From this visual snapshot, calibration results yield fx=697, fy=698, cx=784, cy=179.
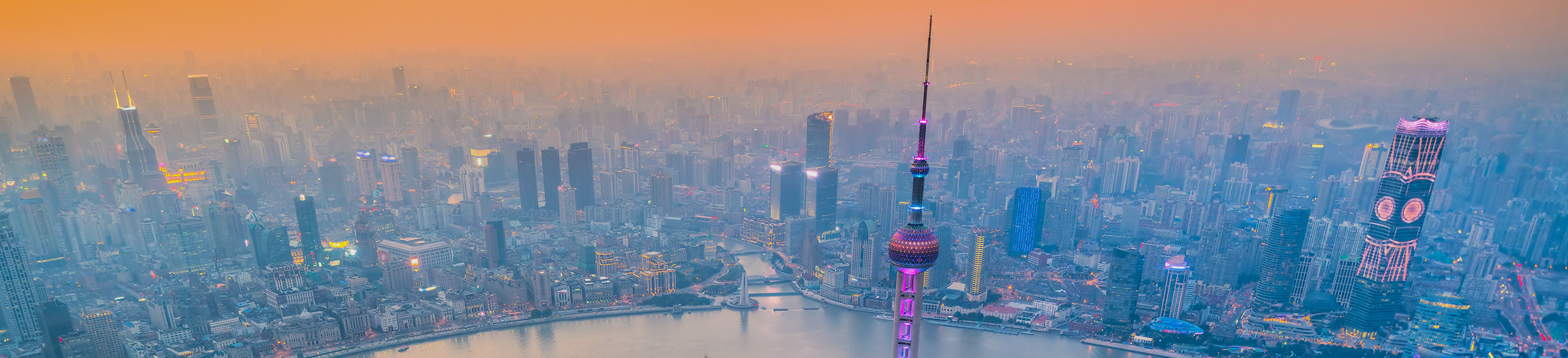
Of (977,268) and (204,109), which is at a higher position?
(204,109)

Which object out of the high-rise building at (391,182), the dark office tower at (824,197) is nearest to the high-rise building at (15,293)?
the high-rise building at (391,182)

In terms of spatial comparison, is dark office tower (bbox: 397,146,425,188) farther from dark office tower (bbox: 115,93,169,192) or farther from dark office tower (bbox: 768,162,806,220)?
dark office tower (bbox: 768,162,806,220)

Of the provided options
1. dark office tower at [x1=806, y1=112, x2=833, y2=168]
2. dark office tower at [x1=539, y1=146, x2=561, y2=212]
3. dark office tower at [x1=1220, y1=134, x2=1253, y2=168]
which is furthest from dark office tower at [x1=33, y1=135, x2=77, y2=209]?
dark office tower at [x1=1220, y1=134, x2=1253, y2=168]

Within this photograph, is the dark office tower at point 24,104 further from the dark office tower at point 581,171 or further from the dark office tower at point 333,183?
the dark office tower at point 581,171

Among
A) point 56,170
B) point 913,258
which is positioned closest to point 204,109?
point 56,170

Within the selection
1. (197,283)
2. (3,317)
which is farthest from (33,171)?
(3,317)

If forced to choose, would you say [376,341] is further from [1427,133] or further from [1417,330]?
[1427,133]

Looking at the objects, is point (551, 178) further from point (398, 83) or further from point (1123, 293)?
point (1123, 293)
